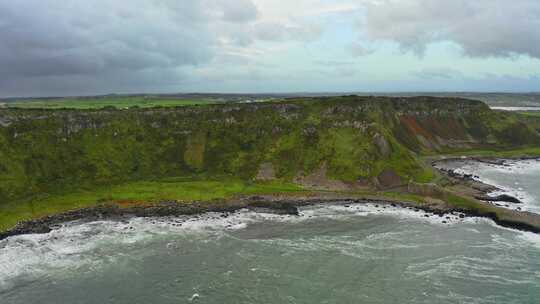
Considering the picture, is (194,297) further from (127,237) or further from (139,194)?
(139,194)

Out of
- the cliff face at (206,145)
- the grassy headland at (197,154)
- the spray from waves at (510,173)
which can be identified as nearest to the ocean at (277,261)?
the grassy headland at (197,154)

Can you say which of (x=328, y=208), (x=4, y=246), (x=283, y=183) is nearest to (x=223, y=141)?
(x=283, y=183)

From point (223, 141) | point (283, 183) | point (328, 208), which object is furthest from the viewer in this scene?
point (223, 141)

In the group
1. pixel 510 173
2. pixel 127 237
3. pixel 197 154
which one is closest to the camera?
pixel 127 237

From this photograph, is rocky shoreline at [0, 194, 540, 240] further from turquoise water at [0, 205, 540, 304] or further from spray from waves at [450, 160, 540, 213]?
spray from waves at [450, 160, 540, 213]

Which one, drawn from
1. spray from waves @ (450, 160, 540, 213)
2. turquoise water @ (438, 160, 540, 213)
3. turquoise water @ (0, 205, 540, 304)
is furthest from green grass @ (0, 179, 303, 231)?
turquoise water @ (438, 160, 540, 213)

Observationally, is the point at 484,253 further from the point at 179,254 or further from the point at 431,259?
the point at 179,254

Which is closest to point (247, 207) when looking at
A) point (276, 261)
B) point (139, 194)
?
point (139, 194)
